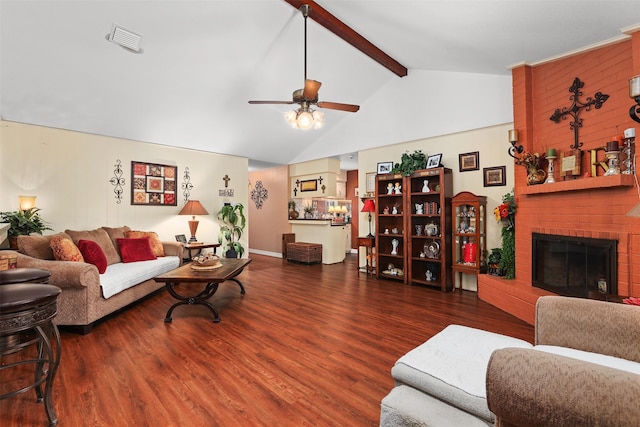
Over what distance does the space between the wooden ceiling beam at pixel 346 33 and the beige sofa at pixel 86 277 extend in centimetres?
355

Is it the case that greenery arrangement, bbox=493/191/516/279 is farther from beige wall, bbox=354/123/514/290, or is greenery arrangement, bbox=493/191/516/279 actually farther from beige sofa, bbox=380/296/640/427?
beige sofa, bbox=380/296/640/427

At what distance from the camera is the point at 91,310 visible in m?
2.94

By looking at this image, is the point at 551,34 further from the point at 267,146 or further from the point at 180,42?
the point at 267,146

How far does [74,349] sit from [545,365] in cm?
340

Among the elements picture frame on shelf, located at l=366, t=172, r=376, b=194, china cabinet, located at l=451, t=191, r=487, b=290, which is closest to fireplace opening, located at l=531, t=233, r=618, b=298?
china cabinet, located at l=451, t=191, r=487, b=290

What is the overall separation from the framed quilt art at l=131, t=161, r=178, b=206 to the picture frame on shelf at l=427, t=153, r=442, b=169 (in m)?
4.85

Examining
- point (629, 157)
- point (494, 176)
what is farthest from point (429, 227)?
point (629, 157)

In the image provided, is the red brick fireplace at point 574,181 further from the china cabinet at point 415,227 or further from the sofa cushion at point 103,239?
the sofa cushion at point 103,239

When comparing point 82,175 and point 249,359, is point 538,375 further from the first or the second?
point 82,175

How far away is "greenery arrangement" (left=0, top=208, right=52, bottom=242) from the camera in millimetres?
3777

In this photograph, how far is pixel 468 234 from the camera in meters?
4.38

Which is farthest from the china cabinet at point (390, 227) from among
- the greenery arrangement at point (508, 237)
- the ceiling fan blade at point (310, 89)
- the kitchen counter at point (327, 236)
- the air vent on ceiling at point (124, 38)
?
the air vent on ceiling at point (124, 38)

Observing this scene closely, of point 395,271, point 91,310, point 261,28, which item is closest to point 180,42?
point 261,28

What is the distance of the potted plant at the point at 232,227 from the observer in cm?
651
